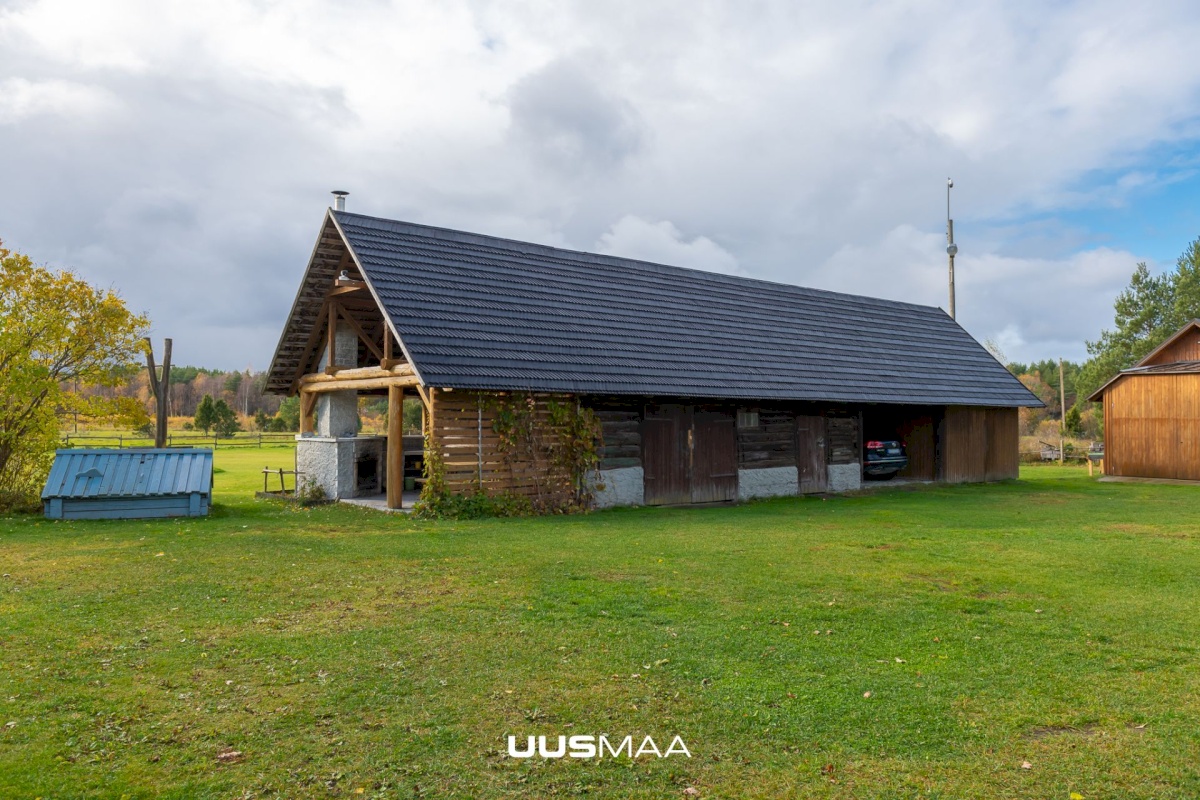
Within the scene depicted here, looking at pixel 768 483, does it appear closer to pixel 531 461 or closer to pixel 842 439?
pixel 842 439

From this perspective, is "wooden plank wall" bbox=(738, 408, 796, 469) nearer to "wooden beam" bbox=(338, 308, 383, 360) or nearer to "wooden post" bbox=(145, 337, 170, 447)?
"wooden beam" bbox=(338, 308, 383, 360)

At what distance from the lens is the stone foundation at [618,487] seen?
631 inches

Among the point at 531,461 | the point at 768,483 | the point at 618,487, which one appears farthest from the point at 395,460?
the point at 768,483

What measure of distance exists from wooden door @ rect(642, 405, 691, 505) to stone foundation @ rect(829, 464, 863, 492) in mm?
4760

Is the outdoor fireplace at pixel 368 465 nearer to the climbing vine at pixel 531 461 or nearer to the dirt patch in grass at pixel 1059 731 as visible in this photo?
the climbing vine at pixel 531 461

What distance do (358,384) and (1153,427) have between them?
23.0 metres

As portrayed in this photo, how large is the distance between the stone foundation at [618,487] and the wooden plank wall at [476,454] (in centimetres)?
115

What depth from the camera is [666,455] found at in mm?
17141

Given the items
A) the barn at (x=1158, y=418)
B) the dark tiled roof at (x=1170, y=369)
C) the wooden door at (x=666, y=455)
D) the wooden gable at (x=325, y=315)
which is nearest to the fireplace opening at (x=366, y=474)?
the wooden gable at (x=325, y=315)

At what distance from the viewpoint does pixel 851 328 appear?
2391 cm

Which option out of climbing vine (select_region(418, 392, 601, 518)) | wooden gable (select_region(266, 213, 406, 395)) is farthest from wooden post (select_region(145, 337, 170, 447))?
climbing vine (select_region(418, 392, 601, 518))

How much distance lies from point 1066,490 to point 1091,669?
18.0 m

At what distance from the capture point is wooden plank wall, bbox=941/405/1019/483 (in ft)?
76.5

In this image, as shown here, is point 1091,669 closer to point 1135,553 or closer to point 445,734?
point 445,734
